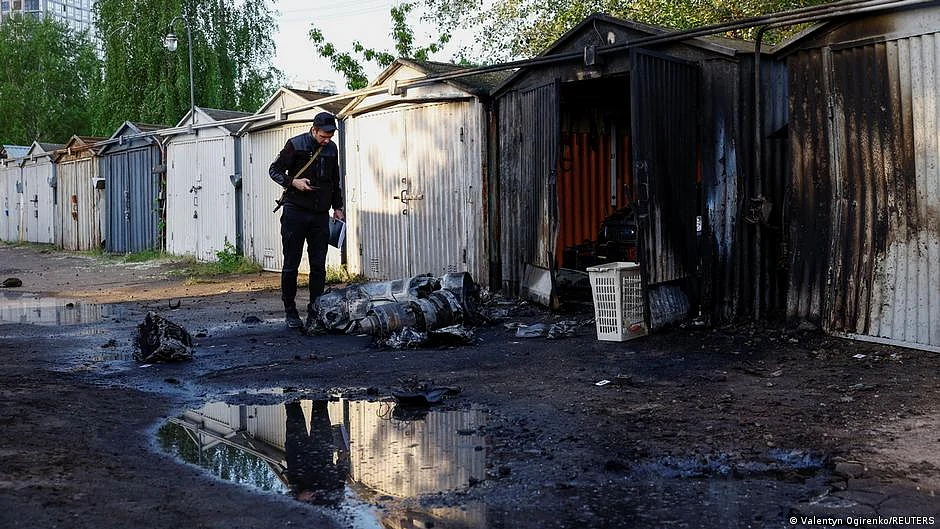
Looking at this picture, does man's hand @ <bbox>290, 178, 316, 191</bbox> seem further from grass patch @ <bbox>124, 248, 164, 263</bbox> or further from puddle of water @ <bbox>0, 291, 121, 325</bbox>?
grass patch @ <bbox>124, 248, 164, 263</bbox>

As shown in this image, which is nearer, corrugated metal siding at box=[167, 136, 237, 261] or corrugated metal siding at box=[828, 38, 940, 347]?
corrugated metal siding at box=[828, 38, 940, 347]

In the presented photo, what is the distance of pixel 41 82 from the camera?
48.5m

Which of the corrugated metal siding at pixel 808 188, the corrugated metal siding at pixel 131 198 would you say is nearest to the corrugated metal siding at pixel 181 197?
the corrugated metal siding at pixel 131 198

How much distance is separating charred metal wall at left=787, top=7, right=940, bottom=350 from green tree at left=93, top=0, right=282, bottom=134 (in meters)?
27.1

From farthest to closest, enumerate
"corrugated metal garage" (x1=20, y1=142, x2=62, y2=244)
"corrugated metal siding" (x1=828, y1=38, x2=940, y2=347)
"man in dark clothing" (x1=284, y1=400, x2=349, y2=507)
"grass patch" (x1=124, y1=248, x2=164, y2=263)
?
"corrugated metal garage" (x1=20, y1=142, x2=62, y2=244) → "grass patch" (x1=124, y1=248, x2=164, y2=263) → "corrugated metal siding" (x1=828, y1=38, x2=940, y2=347) → "man in dark clothing" (x1=284, y1=400, x2=349, y2=507)

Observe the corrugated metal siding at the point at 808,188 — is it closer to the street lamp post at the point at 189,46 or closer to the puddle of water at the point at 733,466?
the puddle of water at the point at 733,466

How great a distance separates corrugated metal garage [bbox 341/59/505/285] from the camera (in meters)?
11.9

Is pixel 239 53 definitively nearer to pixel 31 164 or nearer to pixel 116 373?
pixel 31 164

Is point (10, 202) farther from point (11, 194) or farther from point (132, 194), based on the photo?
point (132, 194)

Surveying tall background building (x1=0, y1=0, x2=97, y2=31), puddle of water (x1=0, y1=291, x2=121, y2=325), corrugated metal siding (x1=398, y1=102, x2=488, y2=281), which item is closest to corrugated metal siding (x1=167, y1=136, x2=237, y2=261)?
puddle of water (x1=0, y1=291, x2=121, y2=325)

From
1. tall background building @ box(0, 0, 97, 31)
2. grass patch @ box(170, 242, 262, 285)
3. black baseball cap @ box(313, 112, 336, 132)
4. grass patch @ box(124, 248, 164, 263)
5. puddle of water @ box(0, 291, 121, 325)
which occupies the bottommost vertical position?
puddle of water @ box(0, 291, 121, 325)

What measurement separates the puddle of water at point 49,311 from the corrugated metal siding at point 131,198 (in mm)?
8280

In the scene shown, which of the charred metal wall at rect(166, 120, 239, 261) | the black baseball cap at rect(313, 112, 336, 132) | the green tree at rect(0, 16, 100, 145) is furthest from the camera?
the green tree at rect(0, 16, 100, 145)

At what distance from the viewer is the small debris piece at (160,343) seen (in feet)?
24.2
